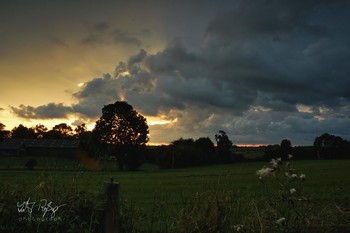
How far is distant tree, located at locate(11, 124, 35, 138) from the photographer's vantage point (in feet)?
529

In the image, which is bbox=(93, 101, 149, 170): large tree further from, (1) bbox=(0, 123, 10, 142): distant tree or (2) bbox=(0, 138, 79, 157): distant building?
(1) bbox=(0, 123, 10, 142): distant tree

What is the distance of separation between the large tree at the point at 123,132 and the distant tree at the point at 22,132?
99.6 m

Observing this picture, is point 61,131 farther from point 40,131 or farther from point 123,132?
point 123,132

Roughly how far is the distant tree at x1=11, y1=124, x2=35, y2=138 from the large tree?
9957 cm

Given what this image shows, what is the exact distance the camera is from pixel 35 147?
131 meters

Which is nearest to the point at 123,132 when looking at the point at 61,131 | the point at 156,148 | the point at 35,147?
the point at 156,148

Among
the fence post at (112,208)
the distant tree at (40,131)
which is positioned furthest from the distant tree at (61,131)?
the fence post at (112,208)

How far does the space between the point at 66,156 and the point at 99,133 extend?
161 ft

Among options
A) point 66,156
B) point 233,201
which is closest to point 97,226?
point 233,201

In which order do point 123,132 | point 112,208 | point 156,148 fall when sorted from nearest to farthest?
point 112,208 < point 123,132 < point 156,148

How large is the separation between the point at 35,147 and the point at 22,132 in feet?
121

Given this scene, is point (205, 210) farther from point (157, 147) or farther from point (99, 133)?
point (157, 147)

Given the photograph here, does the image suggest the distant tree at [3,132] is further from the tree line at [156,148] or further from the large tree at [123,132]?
the large tree at [123,132]

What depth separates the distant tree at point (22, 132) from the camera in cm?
16138
